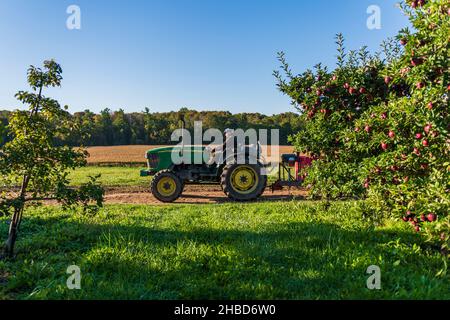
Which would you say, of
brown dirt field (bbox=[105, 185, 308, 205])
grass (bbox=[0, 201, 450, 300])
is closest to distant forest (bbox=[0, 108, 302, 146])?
brown dirt field (bbox=[105, 185, 308, 205])

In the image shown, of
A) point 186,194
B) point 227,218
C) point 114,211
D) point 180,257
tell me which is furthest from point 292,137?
point 186,194

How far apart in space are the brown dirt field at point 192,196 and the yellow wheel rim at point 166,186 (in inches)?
12.6

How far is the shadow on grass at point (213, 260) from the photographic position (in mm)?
3006

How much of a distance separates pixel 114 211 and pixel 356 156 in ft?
16.7

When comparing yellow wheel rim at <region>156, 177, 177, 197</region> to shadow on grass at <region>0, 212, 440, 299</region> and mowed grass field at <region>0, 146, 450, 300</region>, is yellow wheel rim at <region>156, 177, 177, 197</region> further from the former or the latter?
shadow on grass at <region>0, 212, 440, 299</region>

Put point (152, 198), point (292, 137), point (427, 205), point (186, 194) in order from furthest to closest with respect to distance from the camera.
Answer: point (186, 194), point (152, 198), point (292, 137), point (427, 205)

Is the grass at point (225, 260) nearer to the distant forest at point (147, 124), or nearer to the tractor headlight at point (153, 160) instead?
the tractor headlight at point (153, 160)

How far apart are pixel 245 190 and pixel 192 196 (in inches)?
74.9

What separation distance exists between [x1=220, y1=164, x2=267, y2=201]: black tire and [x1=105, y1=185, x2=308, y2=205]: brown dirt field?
12.2 inches

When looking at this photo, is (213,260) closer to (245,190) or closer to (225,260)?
(225,260)

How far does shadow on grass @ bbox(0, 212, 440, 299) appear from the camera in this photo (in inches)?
118

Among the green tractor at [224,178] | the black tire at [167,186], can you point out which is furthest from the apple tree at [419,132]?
the black tire at [167,186]
